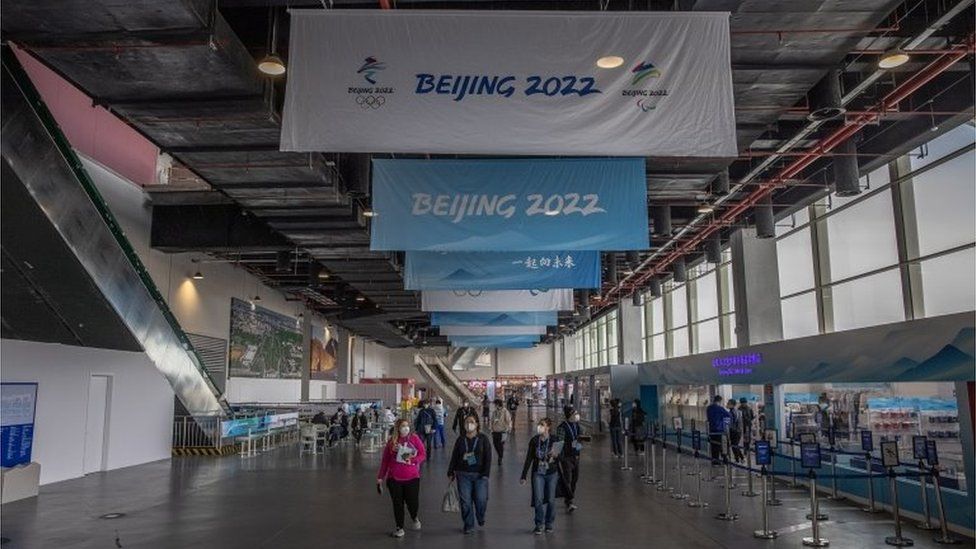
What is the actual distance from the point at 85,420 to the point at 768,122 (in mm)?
14878

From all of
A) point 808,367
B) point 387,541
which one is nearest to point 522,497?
point 387,541

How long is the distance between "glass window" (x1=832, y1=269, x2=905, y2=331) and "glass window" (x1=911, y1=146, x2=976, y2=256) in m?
1.35

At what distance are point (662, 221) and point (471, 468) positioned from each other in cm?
890

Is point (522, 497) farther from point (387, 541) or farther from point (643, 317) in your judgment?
point (643, 317)

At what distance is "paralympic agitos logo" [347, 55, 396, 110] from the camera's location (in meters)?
6.17

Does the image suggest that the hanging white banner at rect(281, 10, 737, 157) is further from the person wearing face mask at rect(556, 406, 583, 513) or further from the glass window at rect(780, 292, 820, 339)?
the glass window at rect(780, 292, 820, 339)

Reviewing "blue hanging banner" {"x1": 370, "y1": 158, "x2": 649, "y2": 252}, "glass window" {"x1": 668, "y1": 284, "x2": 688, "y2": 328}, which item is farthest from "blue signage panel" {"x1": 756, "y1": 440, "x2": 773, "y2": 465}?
"glass window" {"x1": 668, "y1": 284, "x2": 688, "y2": 328}

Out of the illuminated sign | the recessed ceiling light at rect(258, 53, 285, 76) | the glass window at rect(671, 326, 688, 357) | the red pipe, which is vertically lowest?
the illuminated sign

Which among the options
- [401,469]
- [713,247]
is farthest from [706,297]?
[401,469]

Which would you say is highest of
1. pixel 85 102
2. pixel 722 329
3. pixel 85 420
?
pixel 85 102

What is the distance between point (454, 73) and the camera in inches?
240

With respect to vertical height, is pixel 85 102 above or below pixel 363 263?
above

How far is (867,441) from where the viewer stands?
11.9m

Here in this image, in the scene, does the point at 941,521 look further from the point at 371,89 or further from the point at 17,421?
the point at 17,421
